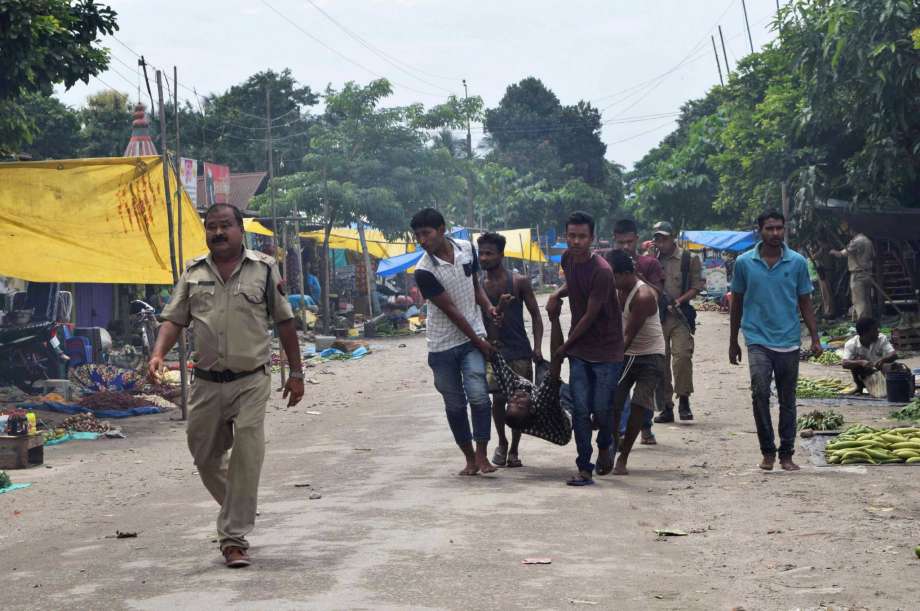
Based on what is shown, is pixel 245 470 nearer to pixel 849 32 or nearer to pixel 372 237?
pixel 849 32

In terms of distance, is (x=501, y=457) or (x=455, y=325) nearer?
(x=455, y=325)

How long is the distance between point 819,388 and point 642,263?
464 centimetres

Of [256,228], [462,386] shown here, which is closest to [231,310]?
[462,386]

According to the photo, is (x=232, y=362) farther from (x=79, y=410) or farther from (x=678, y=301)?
(x=79, y=410)

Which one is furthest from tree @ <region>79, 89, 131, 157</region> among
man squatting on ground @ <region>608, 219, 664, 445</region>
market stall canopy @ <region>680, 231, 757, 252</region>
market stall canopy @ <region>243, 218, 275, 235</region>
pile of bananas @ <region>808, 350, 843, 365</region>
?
man squatting on ground @ <region>608, 219, 664, 445</region>

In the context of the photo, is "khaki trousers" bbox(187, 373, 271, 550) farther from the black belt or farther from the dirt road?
the dirt road

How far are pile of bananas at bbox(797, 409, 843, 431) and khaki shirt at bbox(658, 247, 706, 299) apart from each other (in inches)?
63.6

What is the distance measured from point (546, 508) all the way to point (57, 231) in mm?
9673

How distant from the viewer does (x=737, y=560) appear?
6023 mm

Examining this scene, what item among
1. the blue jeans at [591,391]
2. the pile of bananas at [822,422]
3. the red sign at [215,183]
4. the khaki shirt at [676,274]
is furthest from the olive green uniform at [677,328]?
the red sign at [215,183]

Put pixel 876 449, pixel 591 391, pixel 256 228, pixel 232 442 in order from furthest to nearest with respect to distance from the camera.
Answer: pixel 256 228, pixel 876 449, pixel 591 391, pixel 232 442

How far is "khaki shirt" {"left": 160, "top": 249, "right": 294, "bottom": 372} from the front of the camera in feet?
20.1

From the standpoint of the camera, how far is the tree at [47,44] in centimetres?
1275

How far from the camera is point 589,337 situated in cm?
841
